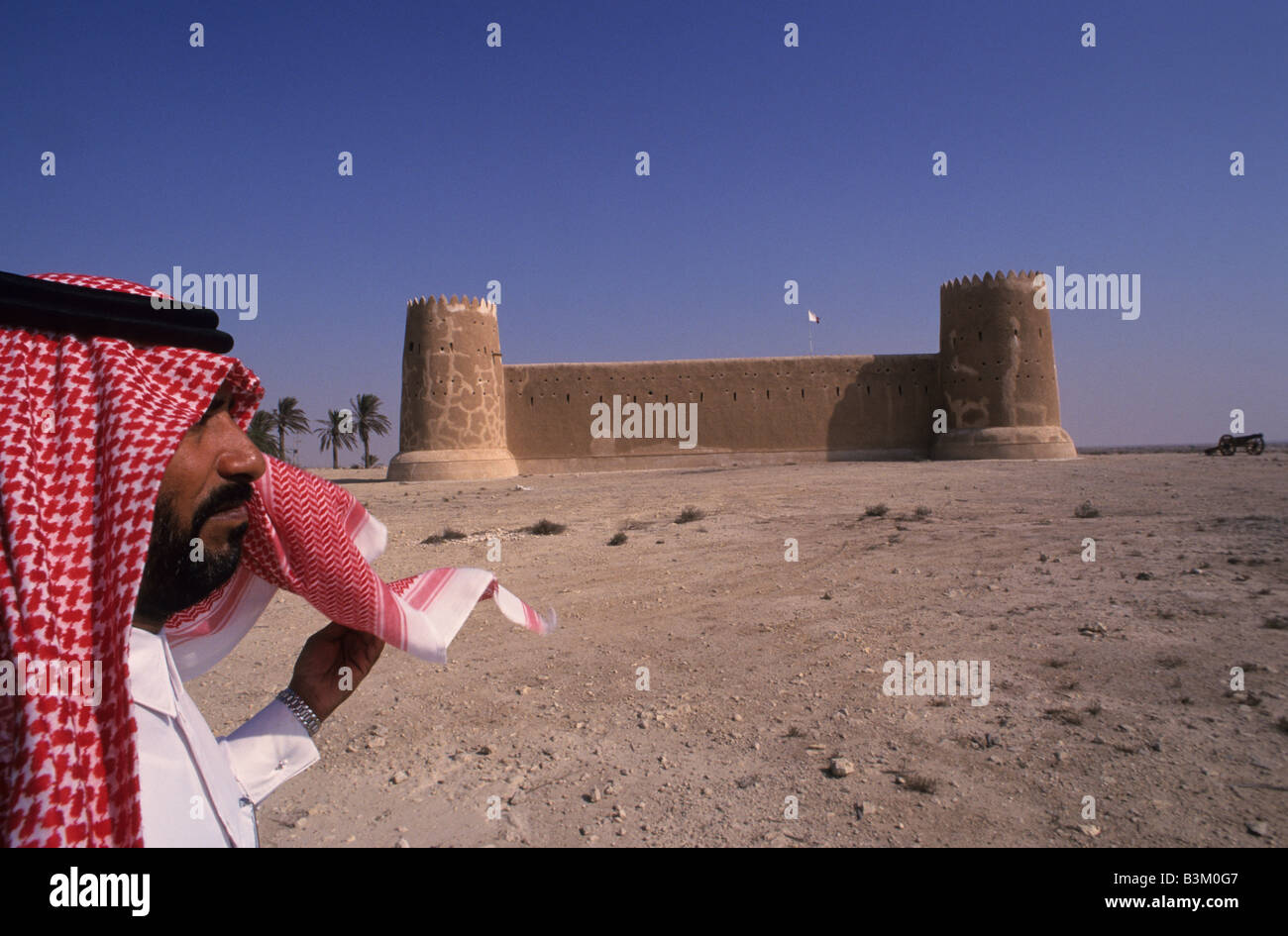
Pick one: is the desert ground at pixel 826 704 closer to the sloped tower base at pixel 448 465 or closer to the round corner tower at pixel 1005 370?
the sloped tower base at pixel 448 465

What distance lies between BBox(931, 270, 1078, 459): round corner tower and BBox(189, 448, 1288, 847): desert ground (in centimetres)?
1394

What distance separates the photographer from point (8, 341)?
3.72ft

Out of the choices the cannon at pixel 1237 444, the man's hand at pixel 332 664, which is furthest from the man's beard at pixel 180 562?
the cannon at pixel 1237 444

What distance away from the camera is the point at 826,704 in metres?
3.73

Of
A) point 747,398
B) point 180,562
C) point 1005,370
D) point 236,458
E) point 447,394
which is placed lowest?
point 180,562

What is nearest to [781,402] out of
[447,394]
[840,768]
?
[447,394]

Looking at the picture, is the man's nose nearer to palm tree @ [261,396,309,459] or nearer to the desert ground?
the desert ground

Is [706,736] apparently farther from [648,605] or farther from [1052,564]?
[1052,564]

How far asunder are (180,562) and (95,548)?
11cm

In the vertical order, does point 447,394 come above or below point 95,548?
above

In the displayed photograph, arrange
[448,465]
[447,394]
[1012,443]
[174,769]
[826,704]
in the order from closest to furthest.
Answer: [174,769] < [826,704] < [1012,443] < [448,465] < [447,394]

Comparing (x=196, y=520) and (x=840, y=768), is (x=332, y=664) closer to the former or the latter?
(x=196, y=520)
